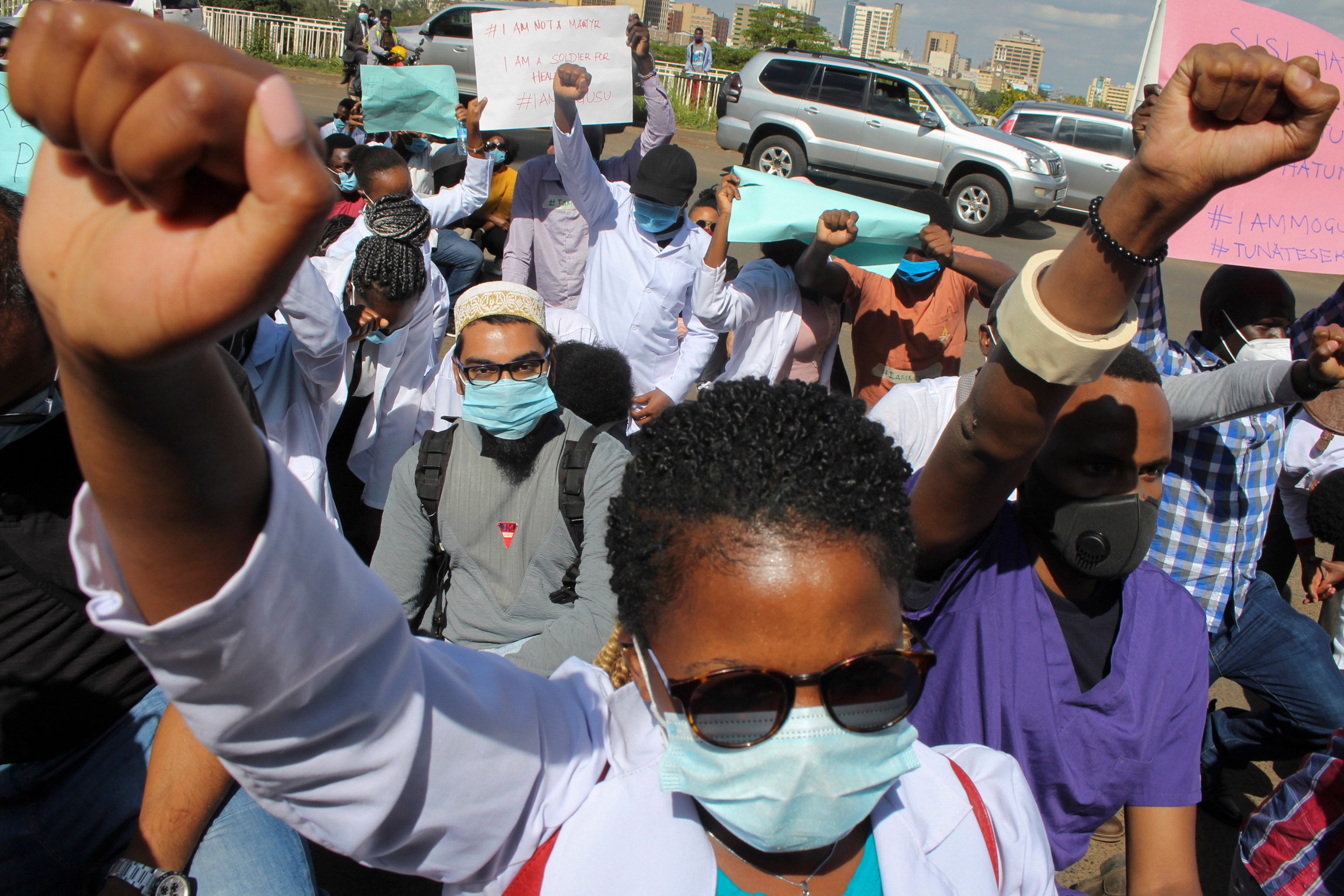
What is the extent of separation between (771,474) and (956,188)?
521 inches

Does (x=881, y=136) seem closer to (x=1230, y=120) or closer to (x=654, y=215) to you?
(x=654, y=215)

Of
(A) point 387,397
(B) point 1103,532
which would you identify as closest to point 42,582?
(B) point 1103,532

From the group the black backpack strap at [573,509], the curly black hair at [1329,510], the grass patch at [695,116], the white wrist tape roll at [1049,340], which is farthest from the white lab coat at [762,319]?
the grass patch at [695,116]

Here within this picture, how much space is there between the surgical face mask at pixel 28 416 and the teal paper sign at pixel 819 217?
279 cm

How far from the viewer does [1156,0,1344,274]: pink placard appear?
7.42ft

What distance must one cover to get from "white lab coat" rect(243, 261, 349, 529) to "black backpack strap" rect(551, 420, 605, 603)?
910mm

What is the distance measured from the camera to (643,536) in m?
1.20

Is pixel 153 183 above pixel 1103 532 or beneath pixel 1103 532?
above

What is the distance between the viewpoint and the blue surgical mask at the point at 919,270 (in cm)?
388

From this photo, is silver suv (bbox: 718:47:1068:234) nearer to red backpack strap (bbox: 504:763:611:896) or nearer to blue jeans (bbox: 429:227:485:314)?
blue jeans (bbox: 429:227:485:314)

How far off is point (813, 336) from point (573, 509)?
1950 mm

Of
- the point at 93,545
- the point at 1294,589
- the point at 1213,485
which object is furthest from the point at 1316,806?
the point at 1294,589

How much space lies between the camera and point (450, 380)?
3.52m

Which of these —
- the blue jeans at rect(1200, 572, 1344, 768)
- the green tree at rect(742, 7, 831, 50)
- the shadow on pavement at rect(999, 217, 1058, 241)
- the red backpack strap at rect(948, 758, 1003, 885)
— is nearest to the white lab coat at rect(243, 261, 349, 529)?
the red backpack strap at rect(948, 758, 1003, 885)
